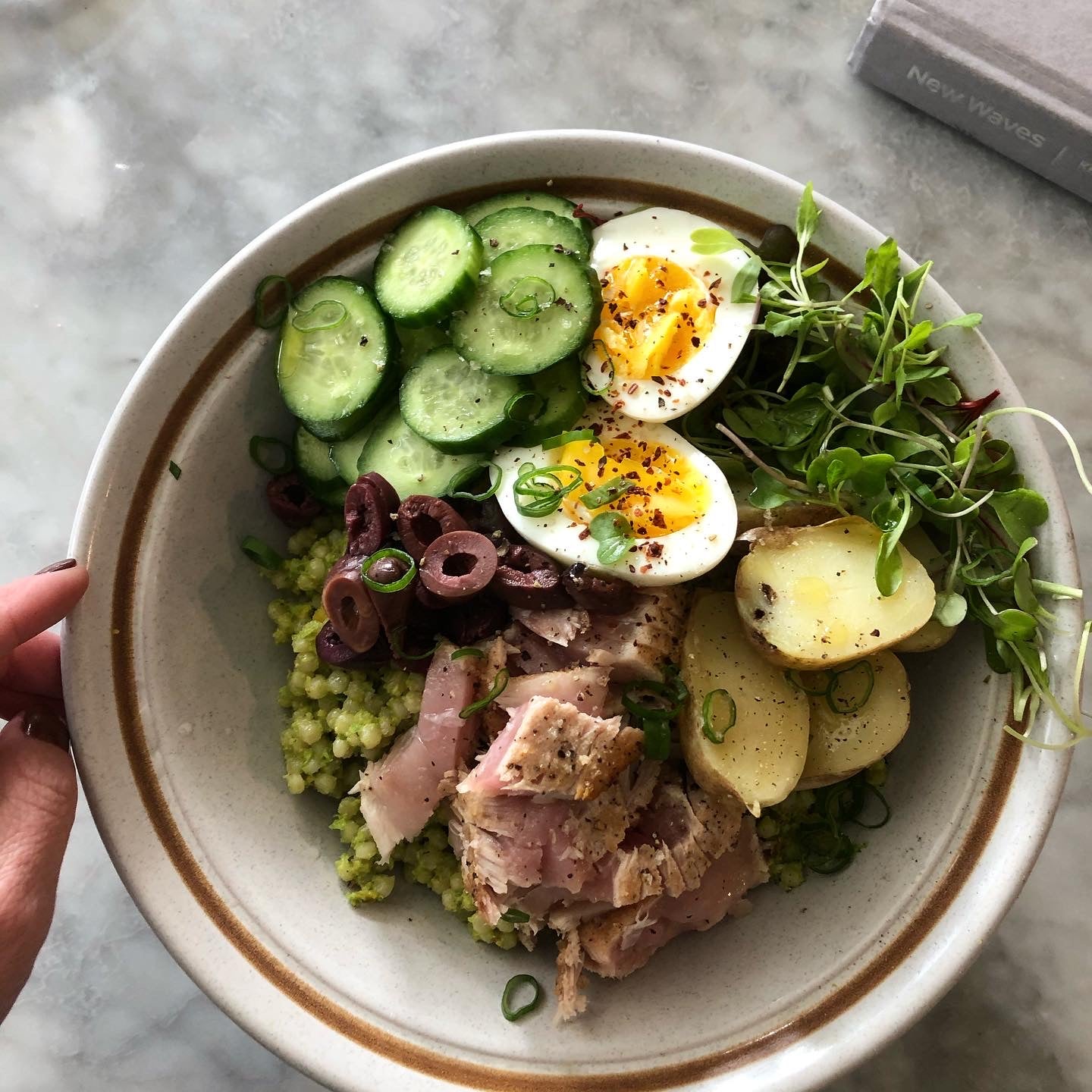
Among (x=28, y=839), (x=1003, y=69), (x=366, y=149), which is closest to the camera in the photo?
(x=28, y=839)

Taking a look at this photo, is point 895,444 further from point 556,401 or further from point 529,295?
point 529,295

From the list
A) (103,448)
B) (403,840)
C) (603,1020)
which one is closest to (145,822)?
(403,840)

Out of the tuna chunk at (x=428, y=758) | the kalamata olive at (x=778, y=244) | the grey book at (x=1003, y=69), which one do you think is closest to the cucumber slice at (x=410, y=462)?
the tuna chunk at (x=428, y=758)

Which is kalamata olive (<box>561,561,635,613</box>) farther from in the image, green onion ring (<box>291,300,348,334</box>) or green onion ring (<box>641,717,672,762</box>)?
green onion ring (<box>291,300,348,334</box>)

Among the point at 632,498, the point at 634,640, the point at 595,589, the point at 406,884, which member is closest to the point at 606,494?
the point at 632,498

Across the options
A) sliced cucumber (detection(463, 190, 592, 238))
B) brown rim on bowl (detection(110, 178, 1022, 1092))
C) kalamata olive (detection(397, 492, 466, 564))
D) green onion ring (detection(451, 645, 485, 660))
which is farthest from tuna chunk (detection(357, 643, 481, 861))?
sliced cucumber (detection(463, 190, 592, 238))

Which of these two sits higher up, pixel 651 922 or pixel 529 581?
pixel 529 581
